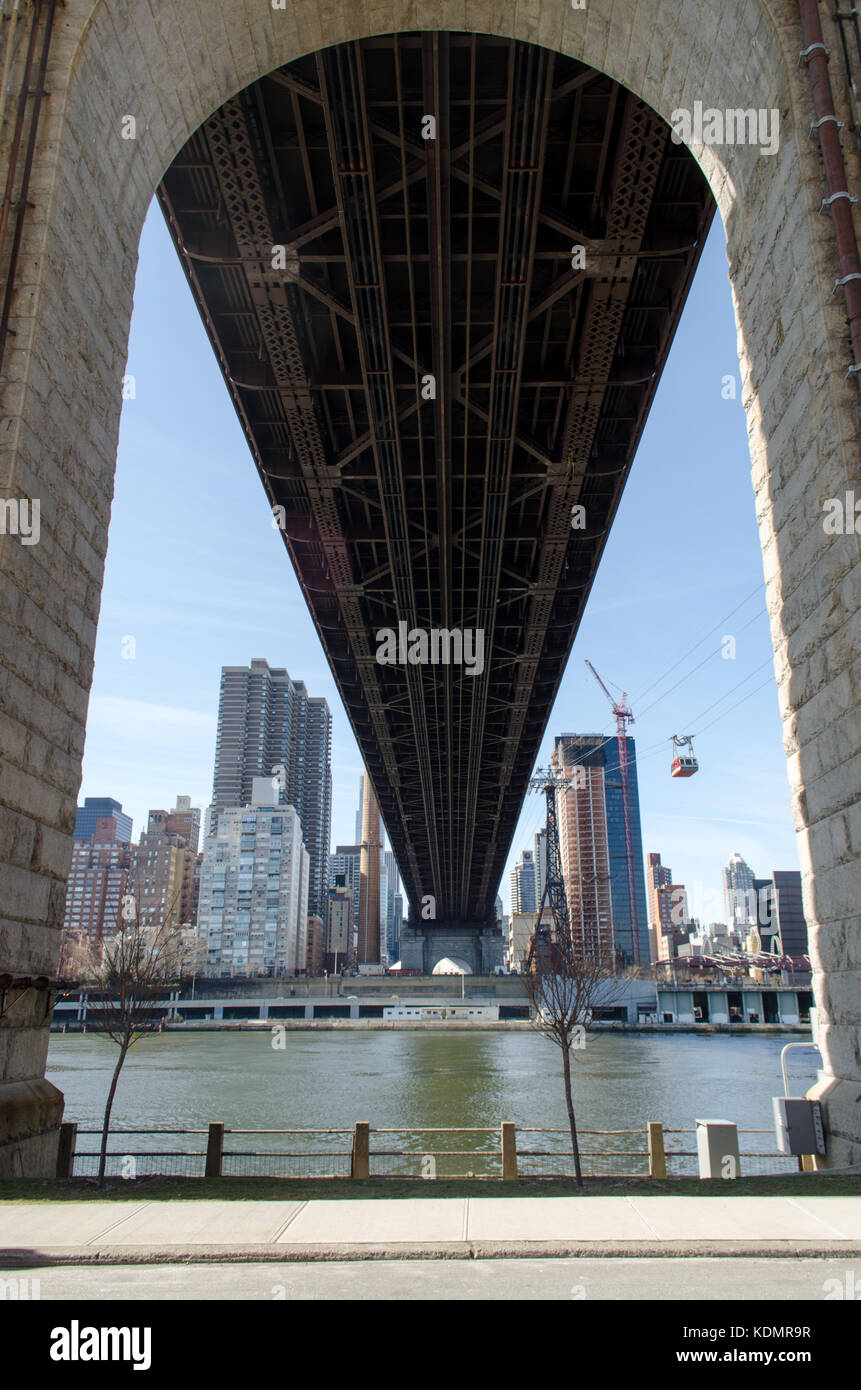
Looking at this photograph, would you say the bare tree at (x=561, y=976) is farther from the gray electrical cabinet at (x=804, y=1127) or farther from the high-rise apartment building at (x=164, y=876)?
the high-rise apartment building at (x=164, y=876)

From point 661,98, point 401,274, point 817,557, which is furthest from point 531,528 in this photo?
point 817,557

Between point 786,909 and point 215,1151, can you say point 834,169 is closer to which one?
point 215,1151

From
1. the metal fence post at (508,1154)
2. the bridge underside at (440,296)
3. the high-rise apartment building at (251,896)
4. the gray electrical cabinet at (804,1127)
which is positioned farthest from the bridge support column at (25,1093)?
the high-rise apartment building at (251,896)

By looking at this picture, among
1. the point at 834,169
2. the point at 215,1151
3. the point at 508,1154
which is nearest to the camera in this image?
the point at 834,169

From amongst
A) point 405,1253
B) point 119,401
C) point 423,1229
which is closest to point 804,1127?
point 423,1229

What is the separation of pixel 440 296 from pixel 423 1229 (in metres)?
15.0

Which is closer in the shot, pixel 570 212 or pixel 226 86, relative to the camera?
pixel 226 86

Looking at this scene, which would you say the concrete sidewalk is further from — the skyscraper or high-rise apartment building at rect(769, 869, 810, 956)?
high-rise apartment building at rect(769, 869, 810, 956)

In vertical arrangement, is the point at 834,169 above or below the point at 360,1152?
above

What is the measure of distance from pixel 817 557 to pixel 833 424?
47.7 inches

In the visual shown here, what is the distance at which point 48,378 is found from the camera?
823 cm

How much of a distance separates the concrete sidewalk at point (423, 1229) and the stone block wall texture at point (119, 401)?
7.28 feet

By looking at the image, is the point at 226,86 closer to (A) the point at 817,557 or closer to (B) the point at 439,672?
(A) the point at 817,557

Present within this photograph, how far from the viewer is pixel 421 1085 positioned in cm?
3603
